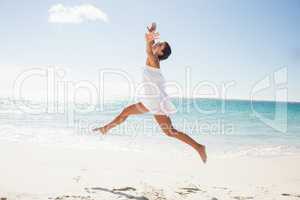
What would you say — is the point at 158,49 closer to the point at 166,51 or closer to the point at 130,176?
the point at 166,51

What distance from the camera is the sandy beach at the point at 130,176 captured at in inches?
252

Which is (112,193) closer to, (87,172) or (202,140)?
(87,172)

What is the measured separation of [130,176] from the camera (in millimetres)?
7680

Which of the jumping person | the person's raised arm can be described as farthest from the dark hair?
the person's raised arm

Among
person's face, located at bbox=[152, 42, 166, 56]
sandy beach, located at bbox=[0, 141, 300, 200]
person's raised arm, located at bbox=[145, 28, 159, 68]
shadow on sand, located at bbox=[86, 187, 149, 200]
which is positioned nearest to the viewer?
person's raised arm, located at bbox=[145, 28, 159, 68]

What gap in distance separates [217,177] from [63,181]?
10.7 ft

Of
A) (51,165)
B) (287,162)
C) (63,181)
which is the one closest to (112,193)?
(63,181)

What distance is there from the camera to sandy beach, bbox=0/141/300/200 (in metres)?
6.39

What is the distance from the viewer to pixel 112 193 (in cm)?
635

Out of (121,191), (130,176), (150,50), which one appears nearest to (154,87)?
(150,50)

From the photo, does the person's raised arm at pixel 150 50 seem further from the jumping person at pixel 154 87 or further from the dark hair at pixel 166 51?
the dark hair at pixel 166 51

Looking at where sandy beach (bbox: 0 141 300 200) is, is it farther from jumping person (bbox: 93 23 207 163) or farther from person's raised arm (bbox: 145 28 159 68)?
person's raised arm (bbox: 145 28 159 68)

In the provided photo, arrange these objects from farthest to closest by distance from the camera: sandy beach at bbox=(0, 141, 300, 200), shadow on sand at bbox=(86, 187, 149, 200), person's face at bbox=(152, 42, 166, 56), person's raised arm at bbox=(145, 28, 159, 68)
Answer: sandy beach at bbox=(0, 141, 300, 200) → shadow on sand at bbox=(86, 187, 149, 200) → person's face at bbox=(152, 42, 166, 56) → person's raised arm at bbox=(145, 28, 159, 68)

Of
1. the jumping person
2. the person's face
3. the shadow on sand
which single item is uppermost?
the person's face
